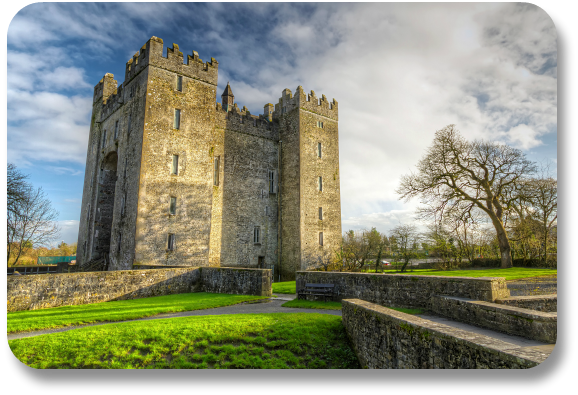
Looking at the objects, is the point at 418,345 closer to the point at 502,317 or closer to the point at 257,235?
the point at 502,317

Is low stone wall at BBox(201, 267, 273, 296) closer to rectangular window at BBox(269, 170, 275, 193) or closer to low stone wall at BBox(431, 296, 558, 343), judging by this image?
low stone wall at BBox(431, 296, 558, 343)

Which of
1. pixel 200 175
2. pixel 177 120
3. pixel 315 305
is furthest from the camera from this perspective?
pixel 200 175

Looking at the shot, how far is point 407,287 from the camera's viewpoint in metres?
10.5

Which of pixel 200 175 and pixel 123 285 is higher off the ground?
pixel 200 175

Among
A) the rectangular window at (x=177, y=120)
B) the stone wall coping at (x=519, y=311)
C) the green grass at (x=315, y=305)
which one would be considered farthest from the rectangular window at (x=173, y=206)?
the stone wall coping at (x=519, y=311)

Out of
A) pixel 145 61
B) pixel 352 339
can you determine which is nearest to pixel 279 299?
pixel 352 339

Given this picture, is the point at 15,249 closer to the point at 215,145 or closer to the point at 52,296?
the point at 215,145

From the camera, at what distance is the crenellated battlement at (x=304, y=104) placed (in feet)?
98.2

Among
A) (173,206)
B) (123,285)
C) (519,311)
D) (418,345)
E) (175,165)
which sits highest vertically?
(175,165)

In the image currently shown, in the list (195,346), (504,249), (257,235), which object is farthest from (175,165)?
(504,249)

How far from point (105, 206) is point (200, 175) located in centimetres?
929

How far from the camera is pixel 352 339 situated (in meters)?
7.71

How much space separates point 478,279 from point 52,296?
1435 centimetres

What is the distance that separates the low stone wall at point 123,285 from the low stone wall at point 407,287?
3405 millimetres
